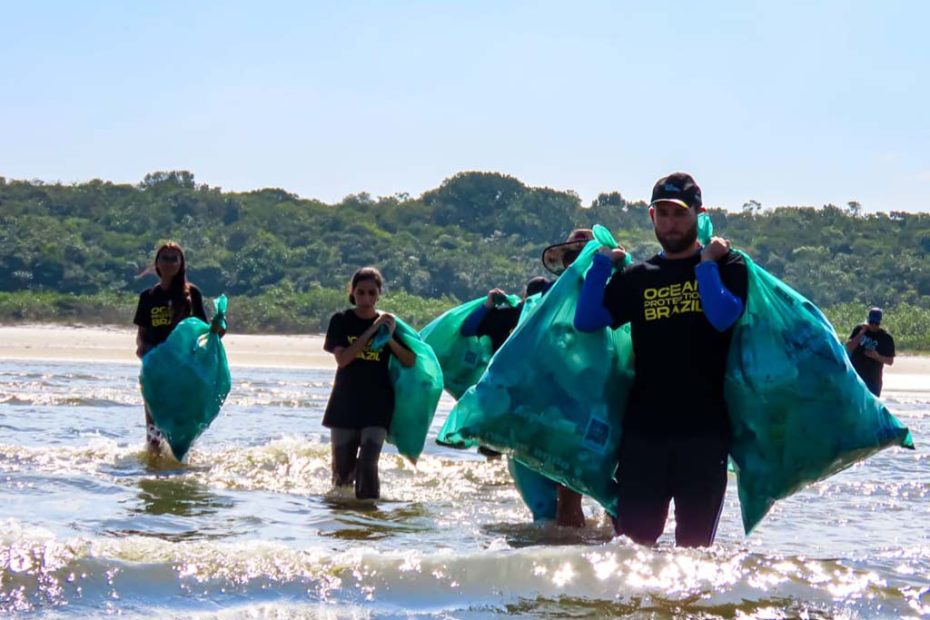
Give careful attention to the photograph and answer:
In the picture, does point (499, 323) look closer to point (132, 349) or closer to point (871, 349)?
point (871, 349)

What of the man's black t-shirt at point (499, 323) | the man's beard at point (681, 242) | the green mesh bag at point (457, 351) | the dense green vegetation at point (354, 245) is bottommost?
the green mesh bag at point (457, 351)

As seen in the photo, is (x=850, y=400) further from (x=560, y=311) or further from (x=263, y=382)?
(x=263, y=382)

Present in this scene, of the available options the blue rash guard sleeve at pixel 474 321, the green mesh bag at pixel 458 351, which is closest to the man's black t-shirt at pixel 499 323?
the blue rash guard sleeve at pixel 474 321

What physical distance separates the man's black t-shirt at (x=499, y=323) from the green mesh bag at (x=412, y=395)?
0.57m

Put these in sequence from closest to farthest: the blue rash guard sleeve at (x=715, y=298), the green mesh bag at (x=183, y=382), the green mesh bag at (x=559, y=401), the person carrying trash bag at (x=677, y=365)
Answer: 1. the blue rash guard sleeve at (x=715, y=298)
2. the person carrying trash bag at (x=677, y=365)
3. the green mesh bag at (x=559, y=401)
4. the green mesh bag at (x=183, y=382)

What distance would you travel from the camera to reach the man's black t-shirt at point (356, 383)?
24.0 feet

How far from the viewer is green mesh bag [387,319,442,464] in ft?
24.8

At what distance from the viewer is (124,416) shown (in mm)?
13945

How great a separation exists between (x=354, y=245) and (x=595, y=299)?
50066 mm

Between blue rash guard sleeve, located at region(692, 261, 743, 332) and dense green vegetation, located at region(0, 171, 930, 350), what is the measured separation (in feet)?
105

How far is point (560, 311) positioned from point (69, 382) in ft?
49.5

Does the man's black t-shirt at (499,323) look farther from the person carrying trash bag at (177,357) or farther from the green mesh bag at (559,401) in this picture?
the green mesh bag at (559,401)

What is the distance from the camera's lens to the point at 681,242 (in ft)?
15.6

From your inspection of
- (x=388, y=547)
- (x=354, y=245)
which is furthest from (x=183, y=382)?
(x=354, y=245)
